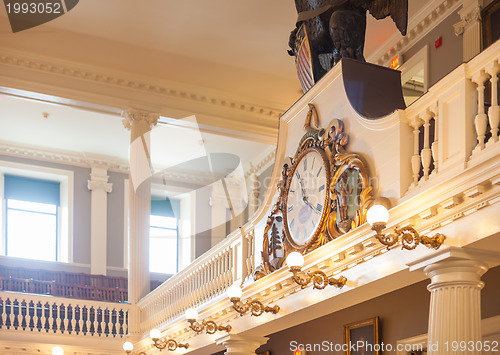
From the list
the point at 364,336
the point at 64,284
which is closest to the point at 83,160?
the point at 64,284

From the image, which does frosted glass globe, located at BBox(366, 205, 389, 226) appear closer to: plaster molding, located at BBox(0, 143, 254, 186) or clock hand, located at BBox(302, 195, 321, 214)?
clock hand, located at BBox(302, 195, 321, 214)

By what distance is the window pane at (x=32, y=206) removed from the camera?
19.4 meters

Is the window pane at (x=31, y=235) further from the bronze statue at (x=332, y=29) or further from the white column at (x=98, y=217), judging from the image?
the bronze statue at (x=332, y=29)

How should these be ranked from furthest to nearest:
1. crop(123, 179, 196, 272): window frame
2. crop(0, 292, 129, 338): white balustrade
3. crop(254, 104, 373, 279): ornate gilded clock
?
crop(123, 179, 196, 272): window frame < crop(0, 292, 129, 338): white balustrade < crop(254, 104, 373, 279): ornate gilded clock

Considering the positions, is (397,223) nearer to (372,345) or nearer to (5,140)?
(372,345)

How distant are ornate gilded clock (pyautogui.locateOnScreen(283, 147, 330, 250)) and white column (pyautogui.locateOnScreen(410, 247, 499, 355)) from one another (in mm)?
1872

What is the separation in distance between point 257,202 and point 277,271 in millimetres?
11748

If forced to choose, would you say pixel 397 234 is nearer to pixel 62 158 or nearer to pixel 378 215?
pixel 378 215

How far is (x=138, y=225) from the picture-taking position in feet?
46.1

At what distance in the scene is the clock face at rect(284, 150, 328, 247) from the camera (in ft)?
24.1

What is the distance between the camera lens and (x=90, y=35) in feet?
46.5

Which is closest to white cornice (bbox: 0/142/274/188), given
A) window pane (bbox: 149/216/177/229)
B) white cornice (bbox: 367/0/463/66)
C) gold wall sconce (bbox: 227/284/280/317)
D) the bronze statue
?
window pane (bbox: 149/216/177/229)

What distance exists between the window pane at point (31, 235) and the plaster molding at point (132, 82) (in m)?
6.07

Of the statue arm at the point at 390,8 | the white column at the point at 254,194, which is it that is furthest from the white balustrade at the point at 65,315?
the statue arm at the point at 390,8
